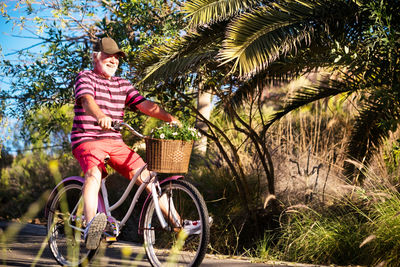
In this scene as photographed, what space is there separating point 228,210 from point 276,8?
10.1 ft

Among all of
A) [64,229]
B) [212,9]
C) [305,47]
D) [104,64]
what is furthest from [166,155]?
[305,47]

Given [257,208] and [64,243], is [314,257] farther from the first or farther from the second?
[64,243]

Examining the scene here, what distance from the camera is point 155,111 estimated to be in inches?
186

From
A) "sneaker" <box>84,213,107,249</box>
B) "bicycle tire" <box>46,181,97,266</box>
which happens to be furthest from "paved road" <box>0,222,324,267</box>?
"sneaker" <box>84,213,107,249</box>

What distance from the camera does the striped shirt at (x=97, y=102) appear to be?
4516mm

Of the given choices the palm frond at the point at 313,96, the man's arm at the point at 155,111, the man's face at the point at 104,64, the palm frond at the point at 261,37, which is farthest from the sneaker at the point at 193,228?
the palm frond at the point at 313,96

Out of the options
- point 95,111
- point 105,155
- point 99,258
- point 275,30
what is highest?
point 275,30

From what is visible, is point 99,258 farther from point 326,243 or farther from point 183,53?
point 183,53

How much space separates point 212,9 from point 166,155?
3.62 metres

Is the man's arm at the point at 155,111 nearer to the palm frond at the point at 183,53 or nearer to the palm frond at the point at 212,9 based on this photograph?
the palm frond at the point at 183,53

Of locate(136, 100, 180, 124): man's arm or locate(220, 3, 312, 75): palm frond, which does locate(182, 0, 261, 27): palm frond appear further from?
locate(136, 100, 180, 124): man's arm

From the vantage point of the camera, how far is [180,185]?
423 centimetres

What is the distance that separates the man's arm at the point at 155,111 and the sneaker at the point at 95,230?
102 centimetres

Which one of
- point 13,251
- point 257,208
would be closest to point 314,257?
point 257,208
